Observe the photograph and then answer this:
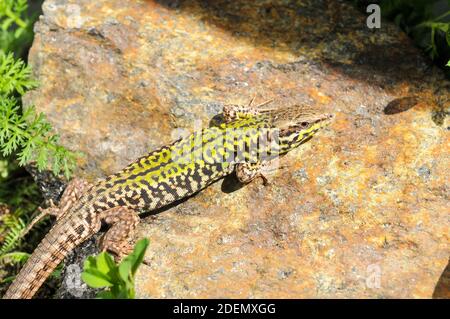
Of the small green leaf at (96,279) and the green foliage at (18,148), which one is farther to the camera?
the green foliage at (18,148)

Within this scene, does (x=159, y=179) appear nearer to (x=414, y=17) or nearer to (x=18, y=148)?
(x=18, y=148)

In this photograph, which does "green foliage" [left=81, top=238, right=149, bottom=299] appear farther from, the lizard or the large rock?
the lizard

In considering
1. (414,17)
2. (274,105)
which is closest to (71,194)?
(274,105)

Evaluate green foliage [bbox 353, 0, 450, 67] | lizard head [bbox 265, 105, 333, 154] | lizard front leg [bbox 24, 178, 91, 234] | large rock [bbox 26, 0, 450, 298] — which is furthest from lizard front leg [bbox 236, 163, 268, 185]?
green foliage [bbox 353, 0, 450, 67]

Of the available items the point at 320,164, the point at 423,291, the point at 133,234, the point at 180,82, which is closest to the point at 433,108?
the point at 320,164

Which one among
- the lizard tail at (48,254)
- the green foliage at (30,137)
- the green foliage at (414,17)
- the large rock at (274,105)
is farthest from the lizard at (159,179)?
the green foliage at (414,17)

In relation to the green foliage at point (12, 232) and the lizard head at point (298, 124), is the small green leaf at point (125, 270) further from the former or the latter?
the green foliage at point (12, 232)
